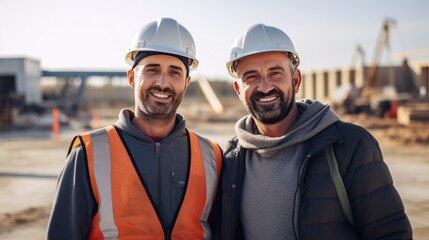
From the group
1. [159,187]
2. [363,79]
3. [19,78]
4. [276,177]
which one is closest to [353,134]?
[276,177]

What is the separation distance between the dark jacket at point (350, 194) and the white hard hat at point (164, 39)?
114cm

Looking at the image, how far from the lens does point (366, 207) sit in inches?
96.8

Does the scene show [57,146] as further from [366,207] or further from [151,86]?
[366,207]

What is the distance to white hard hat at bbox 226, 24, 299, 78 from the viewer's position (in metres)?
2.99

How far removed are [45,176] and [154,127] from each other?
7589 millimetres

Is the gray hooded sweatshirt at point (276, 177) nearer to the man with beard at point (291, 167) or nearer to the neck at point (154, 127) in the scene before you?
the man with beard at point (291, 167)

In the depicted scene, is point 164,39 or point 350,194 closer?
point 350,194

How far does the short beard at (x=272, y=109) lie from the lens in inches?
117

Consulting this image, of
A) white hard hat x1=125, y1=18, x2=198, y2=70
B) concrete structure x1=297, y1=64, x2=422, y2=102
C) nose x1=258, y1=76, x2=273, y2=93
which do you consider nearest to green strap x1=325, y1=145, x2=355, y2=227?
nose x1=258, y1=76, x2=273, y2=93

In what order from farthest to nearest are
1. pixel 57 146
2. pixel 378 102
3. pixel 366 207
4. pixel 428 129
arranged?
1. pixel 378 102
2. pixel 428 129
3. pixel 57 146
4. pixel 366 207

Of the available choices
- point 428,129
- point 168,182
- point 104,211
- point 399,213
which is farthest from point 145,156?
point 428,129

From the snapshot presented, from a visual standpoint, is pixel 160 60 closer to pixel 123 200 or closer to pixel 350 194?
pixel 123 200

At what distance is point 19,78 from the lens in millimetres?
29203

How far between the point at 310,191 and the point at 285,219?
11.9 inches
